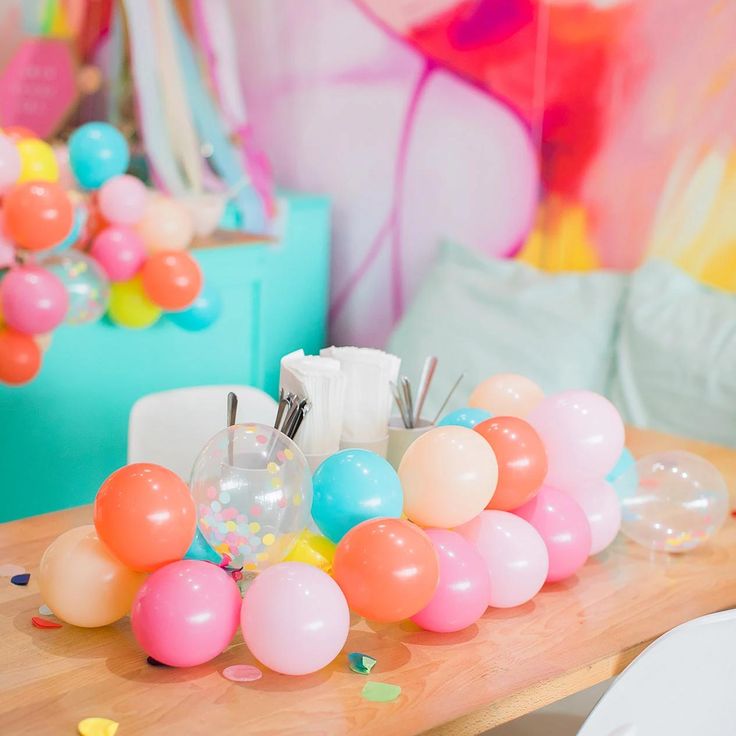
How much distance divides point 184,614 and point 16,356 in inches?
61.2

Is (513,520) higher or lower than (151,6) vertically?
lower

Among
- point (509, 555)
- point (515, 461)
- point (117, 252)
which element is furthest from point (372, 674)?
point (117, 252)

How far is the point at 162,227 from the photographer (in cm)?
274

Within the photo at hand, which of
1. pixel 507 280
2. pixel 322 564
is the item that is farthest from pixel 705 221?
pixel 322 564

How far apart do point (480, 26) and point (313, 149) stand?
836 mm

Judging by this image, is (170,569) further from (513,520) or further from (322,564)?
(513,520)

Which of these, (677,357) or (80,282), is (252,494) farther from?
(677,357)

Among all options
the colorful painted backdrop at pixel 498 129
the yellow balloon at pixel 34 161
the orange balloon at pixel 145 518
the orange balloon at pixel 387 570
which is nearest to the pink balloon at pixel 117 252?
the yellow balloon at pixel 34 161

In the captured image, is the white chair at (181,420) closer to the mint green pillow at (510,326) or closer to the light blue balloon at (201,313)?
the mint green pillow at (510,326)

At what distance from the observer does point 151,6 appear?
126 inches

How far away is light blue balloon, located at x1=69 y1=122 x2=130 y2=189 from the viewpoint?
255 centimetres

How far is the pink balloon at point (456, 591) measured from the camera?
3.79ft

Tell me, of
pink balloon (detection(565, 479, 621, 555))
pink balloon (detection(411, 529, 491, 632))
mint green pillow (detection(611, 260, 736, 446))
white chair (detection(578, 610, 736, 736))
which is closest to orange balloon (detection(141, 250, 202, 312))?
mint green pillow (detection(611, 260, 736, 446))

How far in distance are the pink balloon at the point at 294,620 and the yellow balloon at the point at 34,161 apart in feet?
5.12
